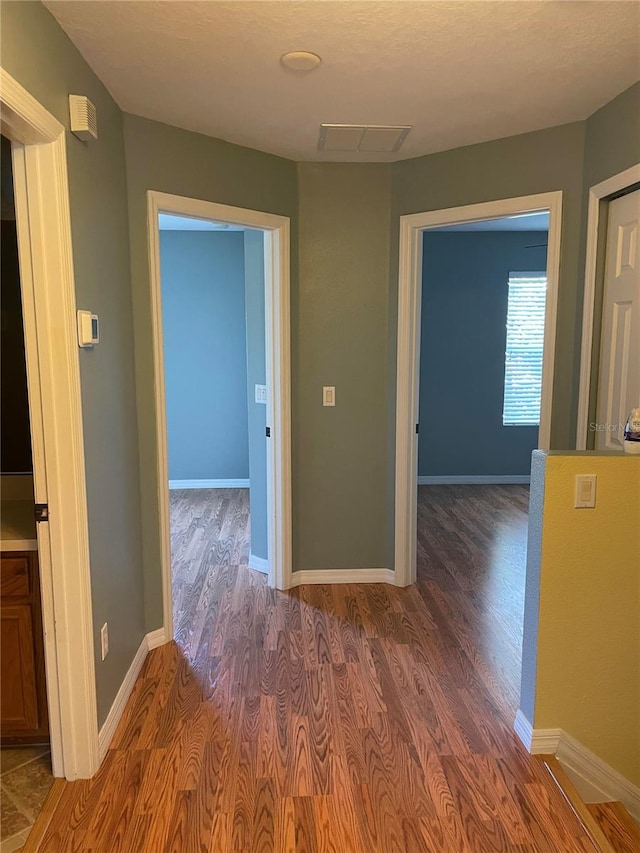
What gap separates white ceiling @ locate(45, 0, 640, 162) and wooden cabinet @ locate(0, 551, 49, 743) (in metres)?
1.75

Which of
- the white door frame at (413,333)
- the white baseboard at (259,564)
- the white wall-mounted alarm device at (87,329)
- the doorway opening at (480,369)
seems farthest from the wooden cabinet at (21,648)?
the doorway opening at (480,369)

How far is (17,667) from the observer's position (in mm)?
2049

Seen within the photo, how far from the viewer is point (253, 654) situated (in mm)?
2822

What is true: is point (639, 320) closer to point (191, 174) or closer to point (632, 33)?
point (632, 33)

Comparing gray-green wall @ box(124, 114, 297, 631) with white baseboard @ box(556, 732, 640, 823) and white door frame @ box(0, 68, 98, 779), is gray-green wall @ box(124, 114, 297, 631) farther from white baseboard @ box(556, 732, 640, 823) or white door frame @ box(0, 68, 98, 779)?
white baseboard @ box(556, 732, 640, 823)

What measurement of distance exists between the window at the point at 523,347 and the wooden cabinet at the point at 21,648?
5.11m

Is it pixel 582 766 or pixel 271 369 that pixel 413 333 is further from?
pixel 582 766

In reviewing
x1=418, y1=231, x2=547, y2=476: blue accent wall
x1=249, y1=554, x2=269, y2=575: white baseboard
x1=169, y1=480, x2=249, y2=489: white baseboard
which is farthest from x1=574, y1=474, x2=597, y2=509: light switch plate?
x1=169, y1=480, x2=249, y2=489: white baseboard

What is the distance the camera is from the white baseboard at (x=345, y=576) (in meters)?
3.63

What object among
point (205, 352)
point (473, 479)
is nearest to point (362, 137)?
point (205, 352)

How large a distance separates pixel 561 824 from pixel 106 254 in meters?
2.52

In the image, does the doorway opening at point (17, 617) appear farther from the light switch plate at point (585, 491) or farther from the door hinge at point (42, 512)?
the light switch plate at point (585, 491)

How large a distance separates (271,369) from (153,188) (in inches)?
45.7

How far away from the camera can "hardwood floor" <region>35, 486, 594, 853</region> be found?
1813 mm
